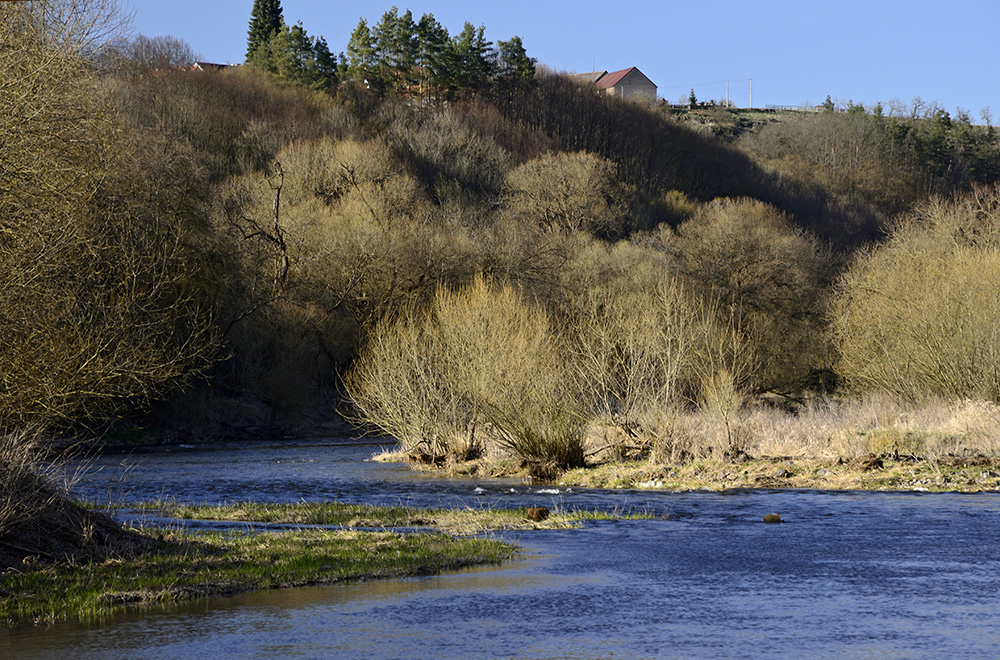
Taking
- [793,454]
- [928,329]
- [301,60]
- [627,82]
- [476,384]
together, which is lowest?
[793,454]

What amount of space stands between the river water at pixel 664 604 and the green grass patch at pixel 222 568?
0.49 m

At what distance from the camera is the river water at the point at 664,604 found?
472 inches

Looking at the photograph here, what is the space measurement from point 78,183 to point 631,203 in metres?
69.8

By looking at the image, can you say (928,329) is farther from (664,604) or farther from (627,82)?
(627,82)

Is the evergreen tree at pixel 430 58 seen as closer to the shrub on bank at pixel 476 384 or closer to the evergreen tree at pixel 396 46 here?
the evergreen tree at pixel 396 46

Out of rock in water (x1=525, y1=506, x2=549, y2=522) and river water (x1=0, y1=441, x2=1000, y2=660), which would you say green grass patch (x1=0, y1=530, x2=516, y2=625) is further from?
rock in water (x1=525, y1=506, x2=549, y2=522)

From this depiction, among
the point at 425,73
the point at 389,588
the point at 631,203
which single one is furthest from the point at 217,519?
the point at 425,73

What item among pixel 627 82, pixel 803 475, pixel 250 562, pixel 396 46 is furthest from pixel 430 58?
pixel 250 562

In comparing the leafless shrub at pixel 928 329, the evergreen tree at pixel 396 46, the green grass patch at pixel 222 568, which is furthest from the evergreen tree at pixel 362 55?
the green grass patch at pixel 222 568

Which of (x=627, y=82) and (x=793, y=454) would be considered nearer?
(x=793, y=454)

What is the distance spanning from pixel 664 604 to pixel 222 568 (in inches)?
259

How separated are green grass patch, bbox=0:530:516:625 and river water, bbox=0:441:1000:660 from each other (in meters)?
0.49

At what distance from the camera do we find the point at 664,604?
14531 millimetres

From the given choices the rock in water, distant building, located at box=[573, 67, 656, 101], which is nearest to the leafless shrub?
the rock in water
